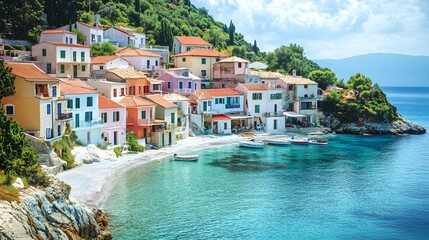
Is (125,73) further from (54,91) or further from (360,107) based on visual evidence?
(360,107)

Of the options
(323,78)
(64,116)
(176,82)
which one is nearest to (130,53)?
(176,82)

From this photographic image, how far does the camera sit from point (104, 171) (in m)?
44.4

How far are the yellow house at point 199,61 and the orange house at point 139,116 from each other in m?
23.5

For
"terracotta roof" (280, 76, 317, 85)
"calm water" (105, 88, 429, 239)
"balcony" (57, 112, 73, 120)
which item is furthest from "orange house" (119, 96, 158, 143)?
"terracotta roof" (280, 76, 317, 85)

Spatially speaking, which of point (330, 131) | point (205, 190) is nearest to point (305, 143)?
point (330, 131)

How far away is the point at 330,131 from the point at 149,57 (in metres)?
29.2

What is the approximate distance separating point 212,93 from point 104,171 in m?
28.8

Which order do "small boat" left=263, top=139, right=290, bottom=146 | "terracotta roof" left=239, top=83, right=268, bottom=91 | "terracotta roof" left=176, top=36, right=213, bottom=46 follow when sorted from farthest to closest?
"terracotta roof" left=176, top=36, right=213, bottom=46
"terracotta roof" left=239, top=83, right=268, bottom=91
"small boat" left=263, top=139, right=290, bottom=146

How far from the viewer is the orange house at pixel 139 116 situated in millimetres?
56719

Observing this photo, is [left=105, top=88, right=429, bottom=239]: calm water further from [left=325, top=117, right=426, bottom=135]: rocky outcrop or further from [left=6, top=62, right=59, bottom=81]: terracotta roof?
[left=325, top=117, right=426, bottom=135]: rocky outcrop

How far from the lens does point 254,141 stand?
6562 centimetres

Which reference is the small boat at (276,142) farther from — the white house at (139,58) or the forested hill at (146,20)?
the forested hill at (146,20)

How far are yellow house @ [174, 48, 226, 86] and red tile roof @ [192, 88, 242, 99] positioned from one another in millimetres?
8513

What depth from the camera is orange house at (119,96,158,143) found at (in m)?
56.7
